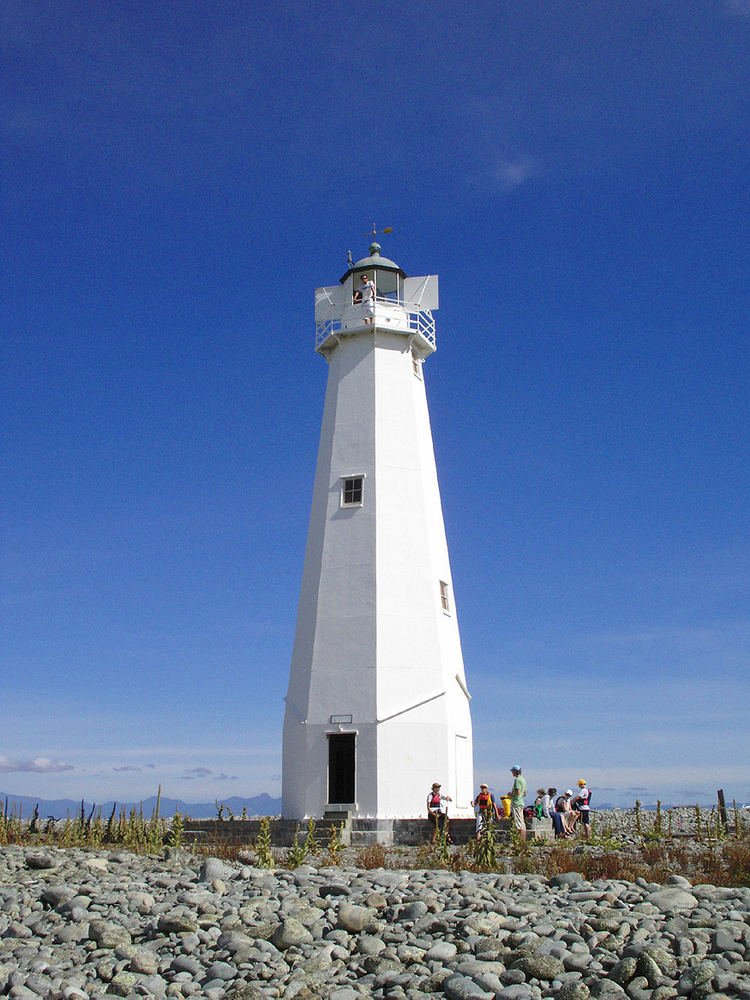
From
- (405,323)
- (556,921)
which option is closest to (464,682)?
(405,323)

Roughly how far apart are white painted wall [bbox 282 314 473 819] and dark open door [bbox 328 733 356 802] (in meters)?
0.20

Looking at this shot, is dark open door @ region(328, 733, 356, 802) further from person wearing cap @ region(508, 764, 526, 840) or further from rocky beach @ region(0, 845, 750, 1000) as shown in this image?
rocky beach @ region(0, 845, 750, 1000)

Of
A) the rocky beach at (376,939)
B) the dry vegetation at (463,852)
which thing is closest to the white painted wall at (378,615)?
the dry vegetation at (463,852)

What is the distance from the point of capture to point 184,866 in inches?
721

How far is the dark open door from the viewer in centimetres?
2623

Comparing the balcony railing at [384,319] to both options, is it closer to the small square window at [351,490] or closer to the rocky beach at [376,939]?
the small square window at [351,490]

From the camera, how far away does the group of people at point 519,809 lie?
78.7 ft

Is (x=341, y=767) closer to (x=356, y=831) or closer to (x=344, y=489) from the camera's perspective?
(x=356, y=831)

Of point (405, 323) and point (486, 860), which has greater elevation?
point (405, 323)

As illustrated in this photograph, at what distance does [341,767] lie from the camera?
2641cm

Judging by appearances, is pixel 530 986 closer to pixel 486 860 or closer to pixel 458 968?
pixel 458 968

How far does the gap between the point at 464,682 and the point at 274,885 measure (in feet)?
50.8

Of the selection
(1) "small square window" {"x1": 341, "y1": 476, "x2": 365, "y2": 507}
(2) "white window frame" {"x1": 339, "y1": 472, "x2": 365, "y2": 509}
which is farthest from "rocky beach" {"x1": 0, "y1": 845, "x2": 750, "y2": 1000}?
(1) "small square window" {"x1": 341, "y1": 476, "x2": 365, "y2": 507}

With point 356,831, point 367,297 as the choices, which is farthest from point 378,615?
point 367,297
